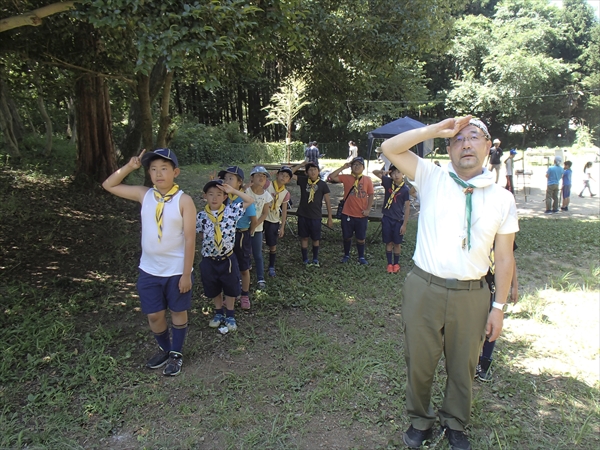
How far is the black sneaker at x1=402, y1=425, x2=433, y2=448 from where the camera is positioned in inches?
116

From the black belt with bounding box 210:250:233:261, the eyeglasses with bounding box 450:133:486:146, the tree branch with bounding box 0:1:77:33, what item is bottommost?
the black belt with bounding box 210:250:233:261

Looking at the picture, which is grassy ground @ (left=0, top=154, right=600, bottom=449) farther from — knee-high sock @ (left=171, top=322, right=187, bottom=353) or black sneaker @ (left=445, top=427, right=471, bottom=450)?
knee-high sock @ (left=171, top=322, right=187, bottom=353)

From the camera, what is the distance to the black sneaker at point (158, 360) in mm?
3877

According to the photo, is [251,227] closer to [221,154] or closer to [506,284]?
[506,284]

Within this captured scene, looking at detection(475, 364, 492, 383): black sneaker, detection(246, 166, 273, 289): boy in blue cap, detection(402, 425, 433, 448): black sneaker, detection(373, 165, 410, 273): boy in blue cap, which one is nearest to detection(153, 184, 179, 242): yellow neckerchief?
detection(246, 166, 273, 289): boy in blue cap

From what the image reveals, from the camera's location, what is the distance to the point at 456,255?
256cm

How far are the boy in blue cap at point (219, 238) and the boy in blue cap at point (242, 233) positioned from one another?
0.44 meters

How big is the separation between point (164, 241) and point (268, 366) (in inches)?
59.6

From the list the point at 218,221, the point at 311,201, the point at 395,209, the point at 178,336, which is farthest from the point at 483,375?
the point at 311,201

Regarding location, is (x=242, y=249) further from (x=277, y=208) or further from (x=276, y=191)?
(x=276, y=191)

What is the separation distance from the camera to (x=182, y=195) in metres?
3.58

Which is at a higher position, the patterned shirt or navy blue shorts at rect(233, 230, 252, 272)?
the patterned shirt

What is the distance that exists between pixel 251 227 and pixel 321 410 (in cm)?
243

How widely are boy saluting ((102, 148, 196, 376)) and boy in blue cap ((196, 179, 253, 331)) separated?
656 millimetres
